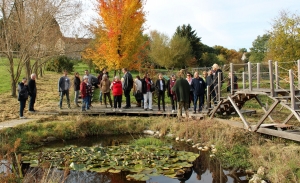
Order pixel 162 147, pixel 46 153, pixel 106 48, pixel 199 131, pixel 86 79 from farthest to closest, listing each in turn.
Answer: pixel 106 48, pixel 86 79, pixel 199 131, pixel 162 147, pixel 46 153

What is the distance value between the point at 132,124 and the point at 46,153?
4.31 metres

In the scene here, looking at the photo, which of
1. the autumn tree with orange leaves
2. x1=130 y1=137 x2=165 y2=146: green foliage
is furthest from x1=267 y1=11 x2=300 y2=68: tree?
x1=130 y1=137 x2=165 y2=146: green foliage

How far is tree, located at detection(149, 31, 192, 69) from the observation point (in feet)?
139

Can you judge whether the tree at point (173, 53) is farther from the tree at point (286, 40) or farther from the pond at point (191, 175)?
the pond at point (191, 175)

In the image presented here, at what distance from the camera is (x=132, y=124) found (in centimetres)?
1256

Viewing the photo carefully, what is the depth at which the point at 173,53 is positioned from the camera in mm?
42375

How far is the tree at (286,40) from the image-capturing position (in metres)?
24.4

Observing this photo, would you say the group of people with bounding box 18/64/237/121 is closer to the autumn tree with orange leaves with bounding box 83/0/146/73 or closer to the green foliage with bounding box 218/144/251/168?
the green foliage with bounding box 218/144/251/168

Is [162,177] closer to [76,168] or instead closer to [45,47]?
[76,168]

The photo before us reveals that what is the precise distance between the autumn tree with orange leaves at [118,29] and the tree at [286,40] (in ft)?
38.2

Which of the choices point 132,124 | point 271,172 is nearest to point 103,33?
point 132,124

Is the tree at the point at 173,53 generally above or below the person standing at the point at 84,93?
above

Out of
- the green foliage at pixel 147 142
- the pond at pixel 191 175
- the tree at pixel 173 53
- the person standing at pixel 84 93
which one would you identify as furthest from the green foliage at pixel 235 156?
the tree at pixel 173 53

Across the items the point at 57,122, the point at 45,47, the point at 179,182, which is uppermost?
the point at 45,47
